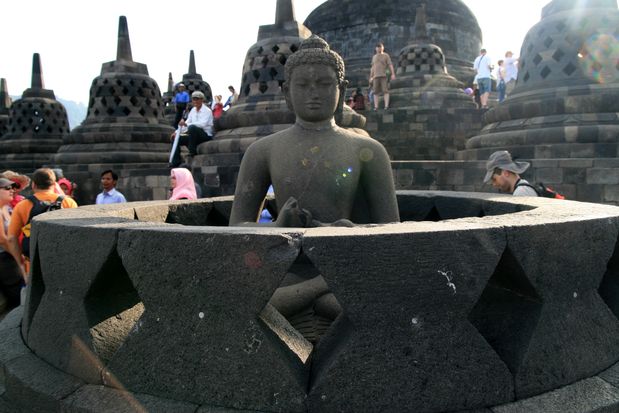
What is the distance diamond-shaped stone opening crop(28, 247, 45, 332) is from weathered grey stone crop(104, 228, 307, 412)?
0.79 metres

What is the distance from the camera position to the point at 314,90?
9.18 feet

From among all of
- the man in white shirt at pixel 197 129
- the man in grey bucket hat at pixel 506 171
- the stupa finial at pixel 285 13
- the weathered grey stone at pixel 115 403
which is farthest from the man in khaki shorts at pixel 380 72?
the weathered grey stone at pixel 115 403

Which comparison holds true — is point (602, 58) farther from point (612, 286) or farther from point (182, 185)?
point (182, 185)

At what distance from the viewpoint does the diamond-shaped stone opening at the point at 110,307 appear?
A: 190 cm

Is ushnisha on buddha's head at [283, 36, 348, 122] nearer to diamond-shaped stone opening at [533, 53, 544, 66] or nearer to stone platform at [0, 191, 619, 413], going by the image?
stone platform at [0, 191, 619, 413]

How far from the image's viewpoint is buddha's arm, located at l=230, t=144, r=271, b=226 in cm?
298

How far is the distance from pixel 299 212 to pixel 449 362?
1149 mm

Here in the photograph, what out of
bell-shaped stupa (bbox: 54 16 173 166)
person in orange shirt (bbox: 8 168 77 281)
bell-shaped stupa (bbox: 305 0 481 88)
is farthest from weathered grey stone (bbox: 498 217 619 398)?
bell-shaped stupa (bbox: 305 0 481 88)

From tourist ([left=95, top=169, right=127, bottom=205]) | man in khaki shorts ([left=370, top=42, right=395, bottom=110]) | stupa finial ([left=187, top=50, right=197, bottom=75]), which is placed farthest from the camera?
stupa finial ([left=187, top=50, right=197, bottom=75])

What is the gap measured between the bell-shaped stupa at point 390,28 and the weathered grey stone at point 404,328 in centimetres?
2247

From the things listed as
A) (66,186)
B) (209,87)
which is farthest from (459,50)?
(66,186)

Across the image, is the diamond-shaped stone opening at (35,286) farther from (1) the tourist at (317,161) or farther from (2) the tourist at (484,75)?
(2) the tourist at (484,75)

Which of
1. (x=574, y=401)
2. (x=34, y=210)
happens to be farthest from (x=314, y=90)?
(x=34, y=210)

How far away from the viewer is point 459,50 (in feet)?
83.6
